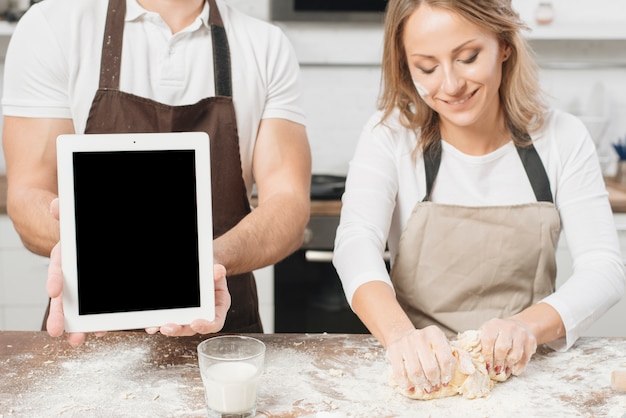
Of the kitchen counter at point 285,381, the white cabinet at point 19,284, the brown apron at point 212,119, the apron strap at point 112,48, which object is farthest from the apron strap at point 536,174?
the white cabinet at point 19,284

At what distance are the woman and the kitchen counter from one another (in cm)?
18

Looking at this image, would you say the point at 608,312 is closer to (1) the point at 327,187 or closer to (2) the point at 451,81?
(1) the point at 327,187

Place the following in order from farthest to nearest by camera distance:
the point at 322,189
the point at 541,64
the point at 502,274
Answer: the point at 541,64 → the point at 322,189 → the point at 502,274

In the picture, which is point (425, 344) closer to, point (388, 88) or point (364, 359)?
point (364, 359)

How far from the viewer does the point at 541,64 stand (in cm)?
295

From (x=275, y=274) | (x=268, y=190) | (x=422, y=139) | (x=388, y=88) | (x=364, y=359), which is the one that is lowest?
(x=275, y=274)

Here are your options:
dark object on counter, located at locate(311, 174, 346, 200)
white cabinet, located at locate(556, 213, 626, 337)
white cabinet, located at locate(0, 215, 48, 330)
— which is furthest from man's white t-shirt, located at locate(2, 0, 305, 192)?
white cabinet, located at locate(556, 213, 626, 337)

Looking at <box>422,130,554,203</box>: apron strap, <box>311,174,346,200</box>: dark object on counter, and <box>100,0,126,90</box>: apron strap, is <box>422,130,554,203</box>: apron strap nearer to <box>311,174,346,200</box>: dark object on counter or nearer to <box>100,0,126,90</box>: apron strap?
<box>100,0,126,90</box>: apron strap

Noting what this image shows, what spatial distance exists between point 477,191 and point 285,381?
653 mm

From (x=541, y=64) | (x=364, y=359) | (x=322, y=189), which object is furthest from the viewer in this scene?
(x=541, y=64)

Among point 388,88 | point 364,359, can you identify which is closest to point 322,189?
point 388,88

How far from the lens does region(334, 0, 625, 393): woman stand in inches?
56.9

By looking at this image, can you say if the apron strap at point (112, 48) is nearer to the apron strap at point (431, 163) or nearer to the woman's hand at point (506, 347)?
the apron strap at point (431, 163)

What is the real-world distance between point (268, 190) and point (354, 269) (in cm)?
29
